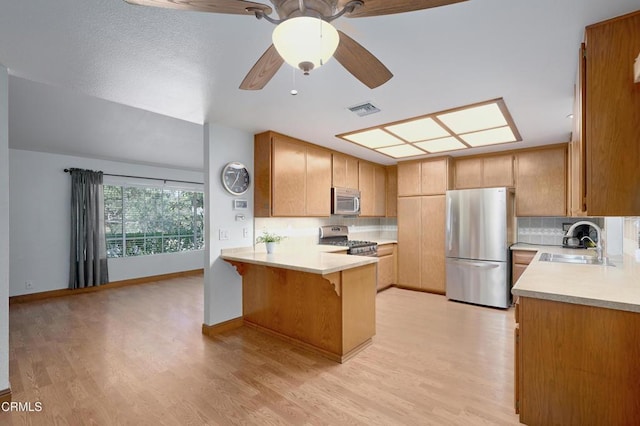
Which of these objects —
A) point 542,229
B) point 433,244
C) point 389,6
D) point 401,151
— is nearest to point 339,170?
point 401,151

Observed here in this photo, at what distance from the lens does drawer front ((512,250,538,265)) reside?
157 inches

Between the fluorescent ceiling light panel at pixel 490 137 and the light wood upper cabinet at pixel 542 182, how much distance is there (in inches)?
30.2

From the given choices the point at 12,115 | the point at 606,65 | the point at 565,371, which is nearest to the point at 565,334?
the point at 565,371

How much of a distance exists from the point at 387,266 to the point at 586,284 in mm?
3502

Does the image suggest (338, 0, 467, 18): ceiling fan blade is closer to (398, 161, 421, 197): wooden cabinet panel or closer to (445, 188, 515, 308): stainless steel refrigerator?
(445, 188, 515, 308): stainless steel refrigerator

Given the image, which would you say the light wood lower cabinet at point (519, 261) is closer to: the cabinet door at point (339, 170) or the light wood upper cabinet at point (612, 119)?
the cabinet door at point (339, 170)

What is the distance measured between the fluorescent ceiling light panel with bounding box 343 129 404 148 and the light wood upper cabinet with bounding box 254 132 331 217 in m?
0.62

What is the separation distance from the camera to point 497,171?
4.56 meters

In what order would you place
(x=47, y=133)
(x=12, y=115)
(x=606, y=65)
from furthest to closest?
(x=47, y=133), (x=12, y=115), (x=606, y=65)

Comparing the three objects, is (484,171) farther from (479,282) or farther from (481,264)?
(479,282)

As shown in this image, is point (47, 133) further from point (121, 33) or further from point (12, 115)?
point (121, 33)

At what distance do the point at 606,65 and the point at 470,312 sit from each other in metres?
3.28

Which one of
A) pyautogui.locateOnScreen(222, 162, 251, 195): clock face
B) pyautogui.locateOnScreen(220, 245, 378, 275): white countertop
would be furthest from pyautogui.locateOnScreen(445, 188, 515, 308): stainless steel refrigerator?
pyautogui.locateOnScreen(222, 162, 251, 195): clock face

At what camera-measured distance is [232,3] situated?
3.46ft
